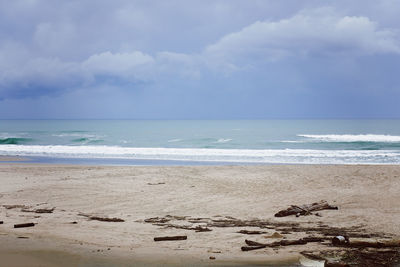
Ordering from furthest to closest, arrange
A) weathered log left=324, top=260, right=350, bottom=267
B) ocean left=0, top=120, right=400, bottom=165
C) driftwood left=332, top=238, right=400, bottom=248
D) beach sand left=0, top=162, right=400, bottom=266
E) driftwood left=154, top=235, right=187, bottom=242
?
ocean left=0, top=120, right=400, bottom=165
driftwood left=154, top=235, right=187, bottom=242
driftwood left=332, top=238, right=400, bottom=248
beach sand left=0, top=162, right=400, bottom=266
weathered log left=324, top=260, right=350, bottom=267

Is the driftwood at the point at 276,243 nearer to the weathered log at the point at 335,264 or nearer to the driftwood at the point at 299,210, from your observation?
the weathered log at the point at 335,264

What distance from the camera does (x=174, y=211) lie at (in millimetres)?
8922

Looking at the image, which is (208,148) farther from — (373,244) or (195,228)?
(373,244)

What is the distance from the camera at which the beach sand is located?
18.5 ft

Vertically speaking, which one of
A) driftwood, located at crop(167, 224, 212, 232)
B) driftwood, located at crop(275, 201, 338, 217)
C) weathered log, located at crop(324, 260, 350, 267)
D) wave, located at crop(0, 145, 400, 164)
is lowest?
weathered log, located at crop(324, 260, 350, 267)

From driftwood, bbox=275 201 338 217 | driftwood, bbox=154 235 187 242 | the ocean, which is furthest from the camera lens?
the ocean

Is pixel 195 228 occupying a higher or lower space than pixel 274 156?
lower

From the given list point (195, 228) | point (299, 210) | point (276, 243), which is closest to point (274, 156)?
point (299, 210)

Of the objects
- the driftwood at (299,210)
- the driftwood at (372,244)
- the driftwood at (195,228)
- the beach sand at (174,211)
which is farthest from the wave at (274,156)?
the driftwood at (372,244)

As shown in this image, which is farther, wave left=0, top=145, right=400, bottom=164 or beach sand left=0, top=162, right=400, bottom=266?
wave left=0, top=145, right=400, bottom=164

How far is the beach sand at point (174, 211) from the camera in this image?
564 cm

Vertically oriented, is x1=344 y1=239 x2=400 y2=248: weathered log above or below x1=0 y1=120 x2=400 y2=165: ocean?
below

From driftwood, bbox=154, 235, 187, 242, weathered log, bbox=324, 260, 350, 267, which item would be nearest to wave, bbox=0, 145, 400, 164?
driftwood, bbox=154, 235, 187, 242

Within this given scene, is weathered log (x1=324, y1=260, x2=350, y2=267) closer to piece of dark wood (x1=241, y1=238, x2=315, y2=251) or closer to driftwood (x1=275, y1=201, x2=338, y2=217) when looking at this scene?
piece of dark wood (x1=241, y1=238, x2=315, y2=251)
